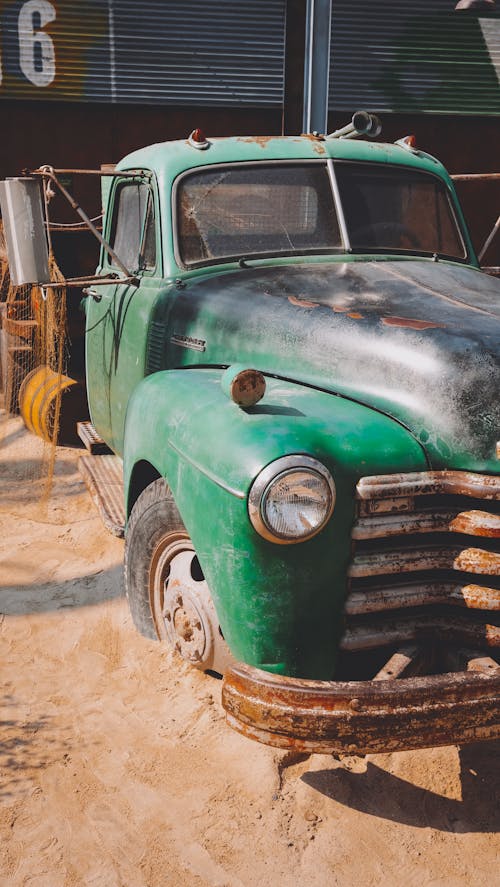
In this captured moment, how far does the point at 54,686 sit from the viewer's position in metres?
3.03

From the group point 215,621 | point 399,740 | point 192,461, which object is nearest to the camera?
point 399,740

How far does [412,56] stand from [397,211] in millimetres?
6600

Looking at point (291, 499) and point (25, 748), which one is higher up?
point (291, 499)

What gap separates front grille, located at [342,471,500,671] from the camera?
219 cm

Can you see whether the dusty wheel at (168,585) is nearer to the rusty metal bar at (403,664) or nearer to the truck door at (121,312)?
the rusty metal bar at (403,664)

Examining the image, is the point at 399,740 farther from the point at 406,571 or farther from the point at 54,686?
the point at 54,686

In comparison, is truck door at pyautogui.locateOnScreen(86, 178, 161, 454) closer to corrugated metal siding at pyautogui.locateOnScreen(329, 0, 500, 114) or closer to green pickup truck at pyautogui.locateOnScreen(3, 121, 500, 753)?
green pickup truck at pyautogui.locateOnScreen(3, 121, 500, 753)

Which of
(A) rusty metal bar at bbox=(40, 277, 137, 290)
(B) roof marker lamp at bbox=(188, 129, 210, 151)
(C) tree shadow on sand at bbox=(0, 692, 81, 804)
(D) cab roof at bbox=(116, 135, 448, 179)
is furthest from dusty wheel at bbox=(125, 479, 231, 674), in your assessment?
(B) roof marker lamp at bbox=(188, 129, 210, 151)

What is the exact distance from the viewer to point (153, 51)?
892cm

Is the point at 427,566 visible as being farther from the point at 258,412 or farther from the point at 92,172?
the point at 92,172

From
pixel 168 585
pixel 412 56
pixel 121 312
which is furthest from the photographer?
pixel 412 56

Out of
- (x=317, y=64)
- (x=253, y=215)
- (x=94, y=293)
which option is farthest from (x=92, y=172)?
(x=317, y=64)

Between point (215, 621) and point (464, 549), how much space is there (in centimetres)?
83

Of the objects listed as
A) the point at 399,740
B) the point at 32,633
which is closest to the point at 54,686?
the point at 32,633
